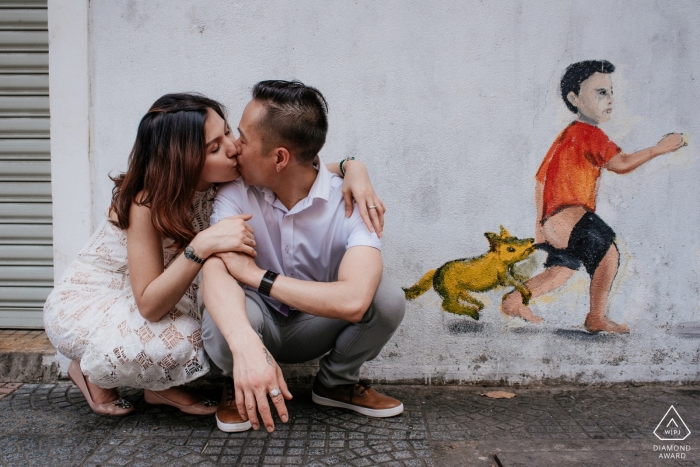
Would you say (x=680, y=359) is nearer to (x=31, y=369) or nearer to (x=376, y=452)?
(x=376, y=452)

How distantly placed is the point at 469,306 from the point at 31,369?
8.43 feet

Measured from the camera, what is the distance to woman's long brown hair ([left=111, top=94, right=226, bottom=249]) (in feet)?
7.73

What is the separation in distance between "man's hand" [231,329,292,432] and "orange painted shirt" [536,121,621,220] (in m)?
1.87

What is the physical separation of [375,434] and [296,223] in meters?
1.05

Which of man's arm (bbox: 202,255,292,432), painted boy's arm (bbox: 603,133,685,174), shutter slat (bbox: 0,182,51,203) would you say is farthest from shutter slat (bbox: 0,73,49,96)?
painted boy's arm (bbox: 603,133,685,174)

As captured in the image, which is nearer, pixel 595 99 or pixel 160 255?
pixel 160 255

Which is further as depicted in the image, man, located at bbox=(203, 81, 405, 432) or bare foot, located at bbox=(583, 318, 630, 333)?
bare foot, located at bbox=(583, 318, 630, 333)

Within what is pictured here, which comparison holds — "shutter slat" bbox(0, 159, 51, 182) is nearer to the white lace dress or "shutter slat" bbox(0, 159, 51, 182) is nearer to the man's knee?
the white lace dress

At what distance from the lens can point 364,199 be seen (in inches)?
98.6

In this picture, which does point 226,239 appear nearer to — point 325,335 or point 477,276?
point 325,335

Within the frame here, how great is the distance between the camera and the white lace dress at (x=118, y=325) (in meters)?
2.43

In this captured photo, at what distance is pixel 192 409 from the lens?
8.75 feet

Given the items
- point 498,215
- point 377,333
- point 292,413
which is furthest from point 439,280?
point 292,413

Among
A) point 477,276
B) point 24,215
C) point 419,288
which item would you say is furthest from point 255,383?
point 24,215
